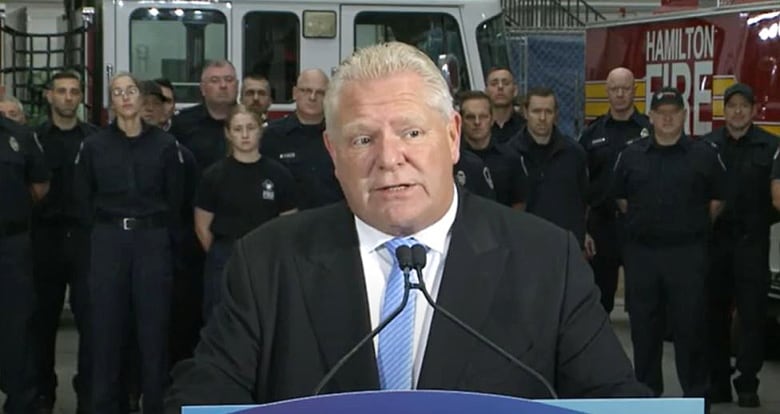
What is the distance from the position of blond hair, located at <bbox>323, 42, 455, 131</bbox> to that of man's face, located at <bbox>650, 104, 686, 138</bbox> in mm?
6180

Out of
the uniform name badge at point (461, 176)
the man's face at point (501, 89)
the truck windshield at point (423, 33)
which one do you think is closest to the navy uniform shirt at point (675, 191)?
the uniform name badge at point (461, 176)

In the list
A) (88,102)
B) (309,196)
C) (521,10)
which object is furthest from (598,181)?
(521,10)

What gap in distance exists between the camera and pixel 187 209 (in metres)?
8.56

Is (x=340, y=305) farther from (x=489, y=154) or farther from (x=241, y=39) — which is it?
(x=241, y=39)

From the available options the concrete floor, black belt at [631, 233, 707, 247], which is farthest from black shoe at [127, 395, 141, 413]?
black belt at [631, 233, 707, 247]

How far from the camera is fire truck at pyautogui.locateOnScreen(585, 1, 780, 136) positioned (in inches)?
403

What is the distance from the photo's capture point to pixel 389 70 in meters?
2.75

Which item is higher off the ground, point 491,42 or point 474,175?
point 491,42

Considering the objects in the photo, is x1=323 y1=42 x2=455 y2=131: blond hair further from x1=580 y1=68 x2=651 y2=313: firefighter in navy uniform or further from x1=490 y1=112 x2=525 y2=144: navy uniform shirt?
x1=490 y1=112 x2=525 y2=144: navy uniform shirt

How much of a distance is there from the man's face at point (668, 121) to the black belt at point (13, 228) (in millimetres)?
3618

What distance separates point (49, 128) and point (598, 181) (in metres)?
3.65

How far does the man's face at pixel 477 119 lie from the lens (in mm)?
8797

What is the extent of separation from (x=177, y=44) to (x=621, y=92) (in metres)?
3.98

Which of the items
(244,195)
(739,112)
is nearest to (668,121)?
(739,112)
